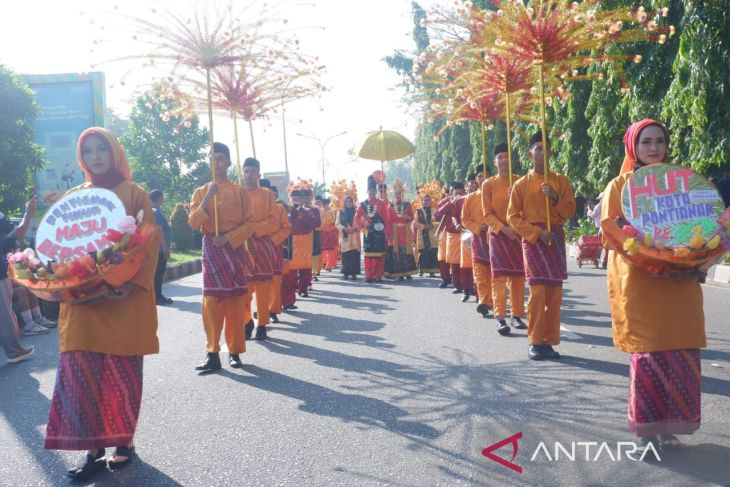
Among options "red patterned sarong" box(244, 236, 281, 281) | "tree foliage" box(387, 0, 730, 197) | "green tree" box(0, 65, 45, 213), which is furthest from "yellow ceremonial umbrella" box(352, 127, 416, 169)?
"green tree" box(0, 65, 45, 213)

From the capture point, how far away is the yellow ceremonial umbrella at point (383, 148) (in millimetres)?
15898

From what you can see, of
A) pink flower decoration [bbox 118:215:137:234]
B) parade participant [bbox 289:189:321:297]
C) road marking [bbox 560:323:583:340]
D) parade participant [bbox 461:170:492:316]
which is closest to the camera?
pink flower decoration [bbox 118:215:137:234]

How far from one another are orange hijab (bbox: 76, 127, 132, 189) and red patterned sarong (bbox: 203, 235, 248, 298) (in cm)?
243

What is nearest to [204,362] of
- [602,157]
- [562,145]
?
[602,157]

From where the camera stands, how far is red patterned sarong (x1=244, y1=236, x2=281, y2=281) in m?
8.51

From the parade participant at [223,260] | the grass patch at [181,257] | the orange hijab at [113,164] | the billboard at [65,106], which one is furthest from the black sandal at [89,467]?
the billboard at [65,106]

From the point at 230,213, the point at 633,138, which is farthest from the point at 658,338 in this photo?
the point at 230,213

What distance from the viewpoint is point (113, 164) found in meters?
4.34

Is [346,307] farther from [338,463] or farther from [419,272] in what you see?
[338,463]

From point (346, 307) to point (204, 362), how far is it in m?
4.56

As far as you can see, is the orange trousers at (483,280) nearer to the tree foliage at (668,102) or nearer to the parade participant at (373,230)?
the tree foliage at (668,102)

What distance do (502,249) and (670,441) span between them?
4.00 m

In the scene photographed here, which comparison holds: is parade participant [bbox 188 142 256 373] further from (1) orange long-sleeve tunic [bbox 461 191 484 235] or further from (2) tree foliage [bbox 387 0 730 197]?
(1) orange long-sleeve tunic [bbox 461 191 484 235]

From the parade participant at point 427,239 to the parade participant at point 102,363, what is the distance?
1182 cm
